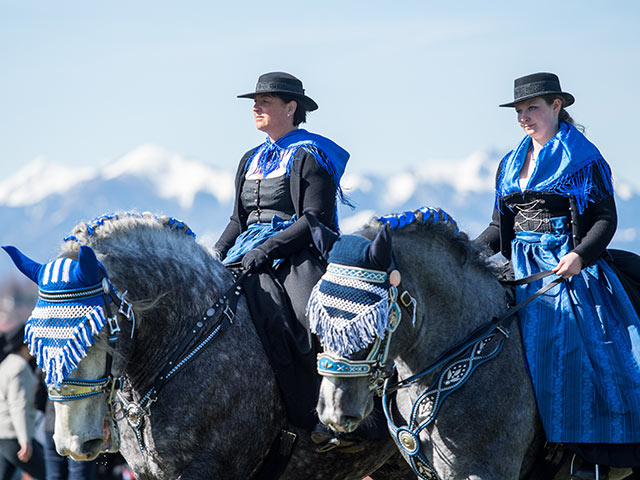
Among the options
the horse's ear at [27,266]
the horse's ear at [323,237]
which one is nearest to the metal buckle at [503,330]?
the horse's ear at [323,237]

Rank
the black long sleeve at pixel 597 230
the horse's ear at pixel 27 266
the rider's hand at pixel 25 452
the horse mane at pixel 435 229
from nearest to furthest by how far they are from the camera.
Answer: the horse's ear at pixel 27 266
the horse mane at pixel 435 229
the black long sleeve at pixel 597 230
the rider's hand at pixel 25 452

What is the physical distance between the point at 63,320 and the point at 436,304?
6.56ft

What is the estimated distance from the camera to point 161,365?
17.3 ft

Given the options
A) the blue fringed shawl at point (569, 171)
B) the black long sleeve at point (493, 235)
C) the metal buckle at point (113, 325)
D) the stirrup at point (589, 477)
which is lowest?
the stirrup at point (589, 477)

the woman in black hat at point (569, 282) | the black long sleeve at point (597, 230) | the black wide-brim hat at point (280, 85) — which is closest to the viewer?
the woman in black hat at point (569, 282)

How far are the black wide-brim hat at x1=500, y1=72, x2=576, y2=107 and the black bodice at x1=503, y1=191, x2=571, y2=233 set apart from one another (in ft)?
2.01

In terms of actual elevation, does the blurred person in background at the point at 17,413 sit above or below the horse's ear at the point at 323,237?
below

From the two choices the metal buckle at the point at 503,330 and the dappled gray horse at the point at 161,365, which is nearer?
the dappled gray horse at the point at 161,365

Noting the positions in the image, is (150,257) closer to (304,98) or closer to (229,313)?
(229,313)

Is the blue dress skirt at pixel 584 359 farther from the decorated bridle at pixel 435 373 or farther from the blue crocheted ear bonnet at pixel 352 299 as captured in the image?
the blue crocheted ear bonnet at pixel 352 299

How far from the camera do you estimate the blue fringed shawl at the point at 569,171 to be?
5.59 m

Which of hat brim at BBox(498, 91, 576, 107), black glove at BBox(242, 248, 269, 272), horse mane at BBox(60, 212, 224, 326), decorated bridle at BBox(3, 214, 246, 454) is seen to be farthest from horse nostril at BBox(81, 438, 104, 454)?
hat brim at BBox(498, 91, 576, 107)

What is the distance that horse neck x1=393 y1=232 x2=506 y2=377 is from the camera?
Result: 510 cm

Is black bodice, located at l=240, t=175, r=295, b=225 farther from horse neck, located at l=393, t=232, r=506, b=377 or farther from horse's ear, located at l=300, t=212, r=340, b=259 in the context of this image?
horse neck, located at l=393, t=232, r=506, b=377
